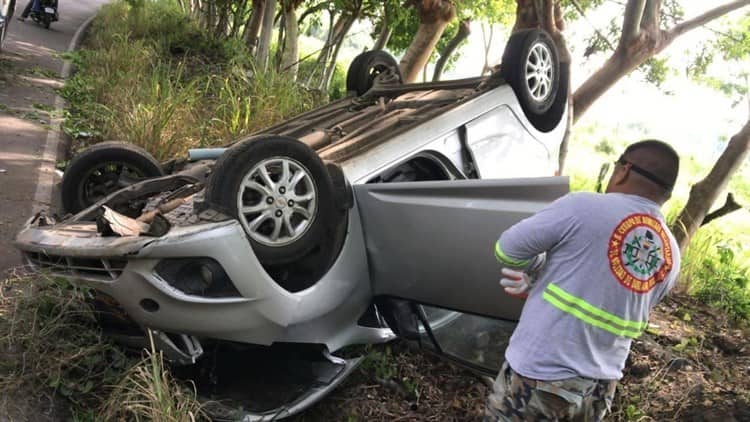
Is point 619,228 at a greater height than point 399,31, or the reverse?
point 399,31

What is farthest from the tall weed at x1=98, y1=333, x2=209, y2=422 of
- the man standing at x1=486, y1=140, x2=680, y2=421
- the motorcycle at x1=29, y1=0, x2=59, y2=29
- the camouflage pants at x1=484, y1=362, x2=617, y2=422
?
the motorcycle at x1=29, y1=0, x2=59, y2=29

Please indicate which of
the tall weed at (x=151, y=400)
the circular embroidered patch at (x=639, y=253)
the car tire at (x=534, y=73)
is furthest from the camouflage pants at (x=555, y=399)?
the car tire at (x=534, y=73)

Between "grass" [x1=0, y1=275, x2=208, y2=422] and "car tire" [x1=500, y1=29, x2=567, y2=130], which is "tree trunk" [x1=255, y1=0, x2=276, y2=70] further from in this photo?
"grass" [x1=0, y1=275, x2=208, y2=422]

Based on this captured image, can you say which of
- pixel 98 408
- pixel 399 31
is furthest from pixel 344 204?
pixel 399 31

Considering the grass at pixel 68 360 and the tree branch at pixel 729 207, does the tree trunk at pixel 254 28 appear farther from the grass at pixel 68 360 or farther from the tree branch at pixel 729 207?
the grass at pixel 68 360

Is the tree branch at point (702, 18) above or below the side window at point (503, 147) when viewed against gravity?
above

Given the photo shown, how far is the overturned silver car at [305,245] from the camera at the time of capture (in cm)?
271

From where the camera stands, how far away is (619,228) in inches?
78.8

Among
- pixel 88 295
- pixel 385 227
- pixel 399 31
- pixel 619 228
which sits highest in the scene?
pixel 399 31

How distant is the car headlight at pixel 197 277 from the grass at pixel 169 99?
3728 millimetres

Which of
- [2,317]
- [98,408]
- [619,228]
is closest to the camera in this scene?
[619,228]

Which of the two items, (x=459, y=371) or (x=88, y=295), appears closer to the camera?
(x=88, y=295)

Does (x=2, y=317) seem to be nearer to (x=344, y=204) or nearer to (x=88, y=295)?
(x=88, y=295)

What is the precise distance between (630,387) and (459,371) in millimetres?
1056
